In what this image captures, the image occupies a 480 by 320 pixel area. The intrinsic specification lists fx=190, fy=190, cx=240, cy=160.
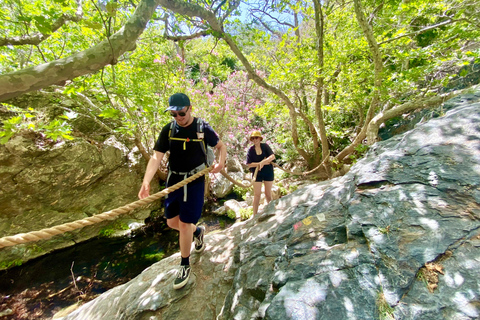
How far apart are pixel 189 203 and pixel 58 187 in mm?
6034

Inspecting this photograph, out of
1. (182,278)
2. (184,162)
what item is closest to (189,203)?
(184,162)

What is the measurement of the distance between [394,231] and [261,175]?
2.73 meters

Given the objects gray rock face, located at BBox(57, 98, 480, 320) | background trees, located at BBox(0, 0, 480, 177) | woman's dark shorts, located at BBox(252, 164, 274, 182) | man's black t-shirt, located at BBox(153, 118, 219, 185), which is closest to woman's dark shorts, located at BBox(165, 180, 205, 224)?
man's black t-shirt, located at BBox(153, 118, 219, 185)

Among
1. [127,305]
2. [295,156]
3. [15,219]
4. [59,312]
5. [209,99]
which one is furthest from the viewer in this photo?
[295,156]

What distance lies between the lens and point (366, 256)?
1.44 metres

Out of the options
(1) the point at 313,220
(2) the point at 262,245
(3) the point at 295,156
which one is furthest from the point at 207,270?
(3) the point at 295,156

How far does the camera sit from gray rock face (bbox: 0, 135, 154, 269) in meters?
5.04

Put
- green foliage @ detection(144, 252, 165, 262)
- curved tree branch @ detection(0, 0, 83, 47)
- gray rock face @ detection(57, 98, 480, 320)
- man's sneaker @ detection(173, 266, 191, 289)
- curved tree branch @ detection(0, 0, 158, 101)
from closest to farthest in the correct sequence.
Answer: gray rock face @ detection(57, 98, 480, 320) < curved tree branch @ detection(0, 0, 158, 101) < man's sneaker @ detection(173, 266, 191, 289) < curved tree branch @ detection(0, 0, 83, 47) < green foliage @ detection(144, 252, 165, 262)

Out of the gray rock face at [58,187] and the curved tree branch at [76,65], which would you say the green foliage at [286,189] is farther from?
the curved tree branch at [76,65]

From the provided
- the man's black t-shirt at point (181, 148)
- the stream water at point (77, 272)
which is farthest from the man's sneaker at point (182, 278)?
the stream water at point (77, 272)

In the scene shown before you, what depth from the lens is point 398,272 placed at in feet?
4.13

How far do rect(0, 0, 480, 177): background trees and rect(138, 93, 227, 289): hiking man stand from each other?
3.05 feet

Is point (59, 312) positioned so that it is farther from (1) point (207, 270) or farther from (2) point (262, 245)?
(2) point (262, 245)

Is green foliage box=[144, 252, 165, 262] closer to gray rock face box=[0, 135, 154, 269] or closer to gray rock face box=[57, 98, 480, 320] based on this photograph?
gray rock face box=[0, 135, 154, 269]
